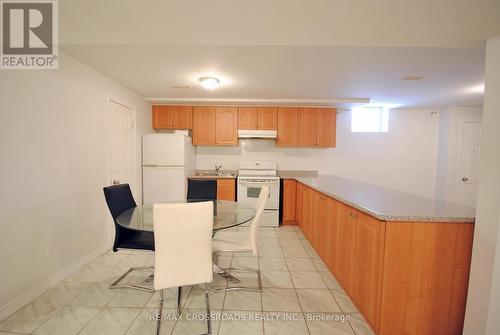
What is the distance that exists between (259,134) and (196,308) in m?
2.98

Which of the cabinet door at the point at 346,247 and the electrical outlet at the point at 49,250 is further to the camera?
the electrical outlet at the point at 49,250

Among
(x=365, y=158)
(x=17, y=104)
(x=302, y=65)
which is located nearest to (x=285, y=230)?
(x=365, y=158)

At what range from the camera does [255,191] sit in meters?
3.88

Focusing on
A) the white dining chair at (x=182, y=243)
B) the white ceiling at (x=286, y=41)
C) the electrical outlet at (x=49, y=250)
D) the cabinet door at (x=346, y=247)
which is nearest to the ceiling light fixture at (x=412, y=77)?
the white ceiling at (x=286, y=41)

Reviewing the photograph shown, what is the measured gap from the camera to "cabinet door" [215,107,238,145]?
13.7ft

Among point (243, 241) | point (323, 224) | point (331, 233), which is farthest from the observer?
point (323, 224)

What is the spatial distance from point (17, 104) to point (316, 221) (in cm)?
310

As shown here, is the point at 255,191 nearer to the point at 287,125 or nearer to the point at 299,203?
the point at 299,203

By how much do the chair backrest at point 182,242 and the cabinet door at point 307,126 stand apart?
10.5 ft

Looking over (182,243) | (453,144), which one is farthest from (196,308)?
(453,144)

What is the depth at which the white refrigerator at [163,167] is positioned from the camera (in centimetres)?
364

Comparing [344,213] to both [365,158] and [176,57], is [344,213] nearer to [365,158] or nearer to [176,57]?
[176,57]

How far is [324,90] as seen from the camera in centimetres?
324

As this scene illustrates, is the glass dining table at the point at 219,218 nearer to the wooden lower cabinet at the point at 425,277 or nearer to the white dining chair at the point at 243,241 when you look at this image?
the white dining chair at the point at 243,241
